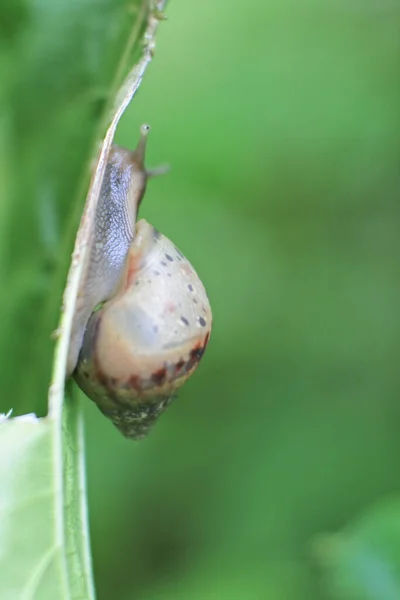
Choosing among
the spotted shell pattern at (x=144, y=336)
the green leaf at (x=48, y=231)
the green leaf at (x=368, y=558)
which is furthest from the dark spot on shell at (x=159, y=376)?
the green leaf at (x=368, y=558)

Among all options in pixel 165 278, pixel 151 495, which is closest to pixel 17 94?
pixel 165 278

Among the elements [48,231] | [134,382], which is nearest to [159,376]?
[134,382]

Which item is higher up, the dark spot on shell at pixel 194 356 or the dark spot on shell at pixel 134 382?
the dark spot on shell at pixel 194 356

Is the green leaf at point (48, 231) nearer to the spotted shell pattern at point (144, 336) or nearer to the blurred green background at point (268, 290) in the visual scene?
the spotted shell pattern at point (144, 336)

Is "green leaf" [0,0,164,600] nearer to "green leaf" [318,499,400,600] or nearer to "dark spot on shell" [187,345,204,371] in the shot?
"dark spot on shell" [187,345,204,371]

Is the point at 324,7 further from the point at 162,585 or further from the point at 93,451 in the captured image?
the point at 162,585

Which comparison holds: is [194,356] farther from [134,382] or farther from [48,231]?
[48,231]
